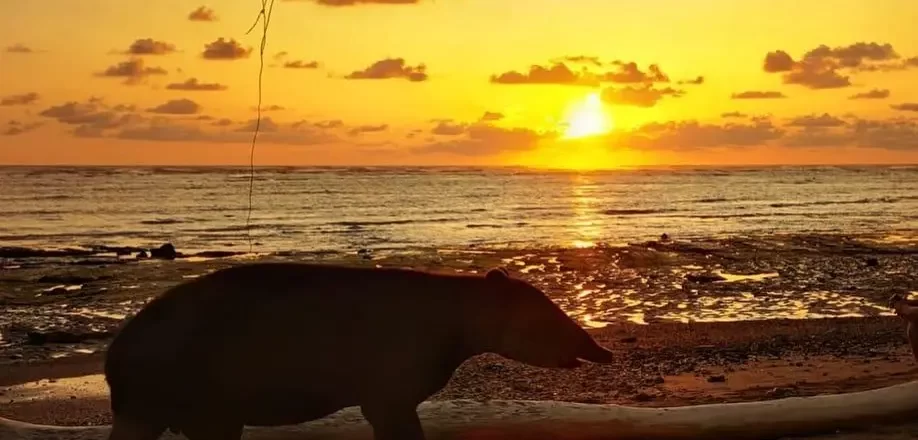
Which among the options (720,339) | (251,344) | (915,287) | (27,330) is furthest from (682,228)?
(251,344)

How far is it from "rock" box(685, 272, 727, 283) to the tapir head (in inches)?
699

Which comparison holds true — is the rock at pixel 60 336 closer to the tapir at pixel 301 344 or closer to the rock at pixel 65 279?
the rock at pixel 65 279

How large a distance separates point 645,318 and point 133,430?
13.5 m

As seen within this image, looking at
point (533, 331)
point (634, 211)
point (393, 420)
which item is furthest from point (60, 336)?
point (634, 211)

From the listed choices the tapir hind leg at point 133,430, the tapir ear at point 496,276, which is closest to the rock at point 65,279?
the tapir hind leg at point 133,430

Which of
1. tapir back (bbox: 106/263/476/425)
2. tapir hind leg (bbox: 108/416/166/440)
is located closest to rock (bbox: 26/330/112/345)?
tapir hind leg (bbox: 108/416/166/440)

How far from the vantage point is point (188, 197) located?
6862 cm

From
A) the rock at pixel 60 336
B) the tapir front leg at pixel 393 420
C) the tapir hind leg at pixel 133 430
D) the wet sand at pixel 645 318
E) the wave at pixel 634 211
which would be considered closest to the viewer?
the tapir hind leg at pixel 133 430

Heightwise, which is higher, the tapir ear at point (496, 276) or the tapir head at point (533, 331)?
the tapir ear at point (496, 276)

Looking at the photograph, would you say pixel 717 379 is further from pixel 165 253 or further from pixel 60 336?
pixel 165 253

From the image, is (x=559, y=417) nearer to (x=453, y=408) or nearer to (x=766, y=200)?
(x=453, y=408)

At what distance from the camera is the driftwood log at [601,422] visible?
8.57m

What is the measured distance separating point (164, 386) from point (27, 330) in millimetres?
12433

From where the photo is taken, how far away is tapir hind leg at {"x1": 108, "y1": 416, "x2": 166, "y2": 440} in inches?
254
